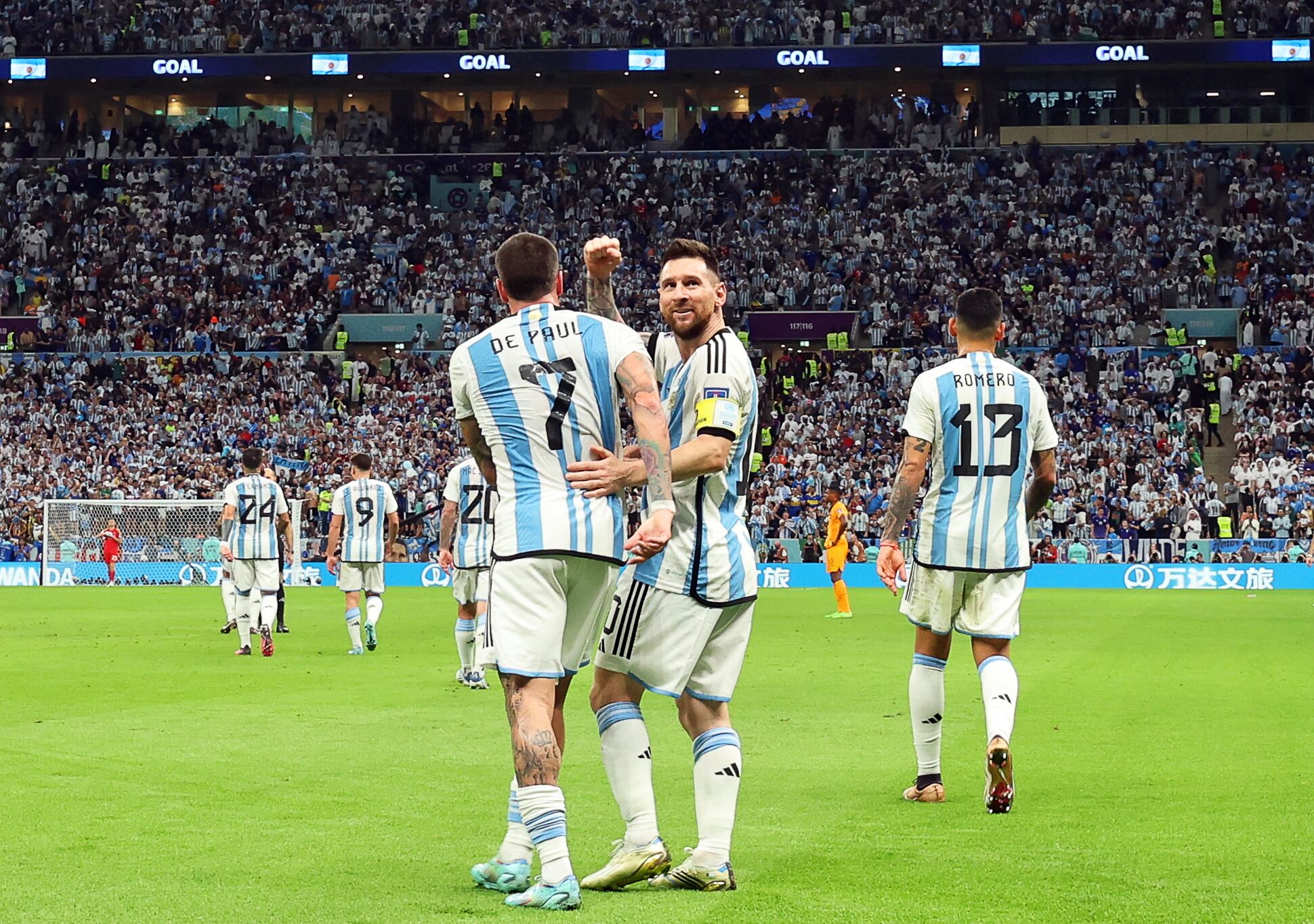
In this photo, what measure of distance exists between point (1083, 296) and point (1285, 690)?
3404 centimetres

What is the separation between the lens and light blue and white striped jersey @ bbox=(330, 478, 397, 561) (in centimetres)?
1914

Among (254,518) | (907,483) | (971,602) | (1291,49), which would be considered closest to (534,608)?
(907,483)

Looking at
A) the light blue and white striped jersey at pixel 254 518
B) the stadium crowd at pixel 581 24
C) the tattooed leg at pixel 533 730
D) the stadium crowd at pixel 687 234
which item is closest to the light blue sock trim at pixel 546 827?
the tattooed leg at pixel 533 730

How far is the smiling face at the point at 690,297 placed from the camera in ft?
21.7

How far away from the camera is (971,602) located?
8.60 meters

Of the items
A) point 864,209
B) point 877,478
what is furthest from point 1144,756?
point 864,209

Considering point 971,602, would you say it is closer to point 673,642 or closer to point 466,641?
point 673,642

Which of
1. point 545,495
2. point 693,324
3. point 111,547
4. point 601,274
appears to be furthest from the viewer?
point 111,547

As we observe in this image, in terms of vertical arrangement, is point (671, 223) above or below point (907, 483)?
above

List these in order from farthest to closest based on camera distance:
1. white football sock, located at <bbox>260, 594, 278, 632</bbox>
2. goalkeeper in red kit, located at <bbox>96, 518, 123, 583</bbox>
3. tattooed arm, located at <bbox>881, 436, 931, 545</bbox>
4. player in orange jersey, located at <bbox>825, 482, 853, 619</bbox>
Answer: goalkeeper in red kit, located at <bbox>96, 518, 123, 583</bbox> → player in orange jersey, located at <bbox>825, 482, 853, 619</bbox> → white football sock, located at <bbox>260, 594, 278, 632</bbox> → tattooed arm, located at <bbox>881, 436, 931, 545</bbox>

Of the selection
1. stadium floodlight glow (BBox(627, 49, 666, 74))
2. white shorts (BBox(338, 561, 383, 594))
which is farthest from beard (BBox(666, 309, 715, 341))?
stadium floodlight glow (BBox(627, 49, 666, 74))

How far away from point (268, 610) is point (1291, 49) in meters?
43.8

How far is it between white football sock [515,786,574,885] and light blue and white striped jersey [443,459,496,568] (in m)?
9.74

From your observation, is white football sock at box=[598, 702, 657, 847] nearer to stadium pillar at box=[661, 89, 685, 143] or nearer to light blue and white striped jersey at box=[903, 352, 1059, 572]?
Answer: light blue and white striped jersey at box=[903, 352, 1059, 572]
